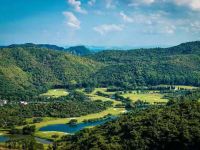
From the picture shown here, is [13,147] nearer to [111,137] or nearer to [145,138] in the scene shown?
[111,137]

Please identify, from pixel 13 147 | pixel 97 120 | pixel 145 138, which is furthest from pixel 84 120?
pixel 145 138

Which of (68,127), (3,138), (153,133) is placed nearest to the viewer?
(153,133)

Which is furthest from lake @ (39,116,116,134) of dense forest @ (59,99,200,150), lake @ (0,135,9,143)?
dense forest @ (59,99,200,150)

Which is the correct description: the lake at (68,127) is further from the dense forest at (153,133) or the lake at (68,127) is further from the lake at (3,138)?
the dense forest at (153,133)

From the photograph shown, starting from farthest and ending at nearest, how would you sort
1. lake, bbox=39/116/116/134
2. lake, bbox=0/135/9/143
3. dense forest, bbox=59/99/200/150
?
lake, bbox=39/116/116/134, lake, bbox=0/135/9/143, dense forest, bbox=59/99/200/150

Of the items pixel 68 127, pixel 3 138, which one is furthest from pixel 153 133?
pixel 68 127

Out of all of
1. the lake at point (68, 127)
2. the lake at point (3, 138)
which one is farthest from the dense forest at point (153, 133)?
the lake at point (68, 127)

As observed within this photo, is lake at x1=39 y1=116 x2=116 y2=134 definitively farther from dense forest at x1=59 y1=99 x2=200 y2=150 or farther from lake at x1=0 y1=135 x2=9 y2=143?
dense forest at x1=59 y1=99 x2=200 y2=150

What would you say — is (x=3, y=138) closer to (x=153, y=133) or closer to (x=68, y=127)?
(x=68, y=127)
